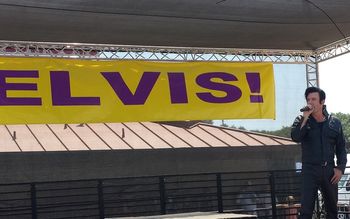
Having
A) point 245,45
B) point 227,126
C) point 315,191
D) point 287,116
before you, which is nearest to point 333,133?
point 315,191

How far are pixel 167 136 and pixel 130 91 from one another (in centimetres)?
338

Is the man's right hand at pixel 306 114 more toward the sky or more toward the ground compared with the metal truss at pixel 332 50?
more toward the ground

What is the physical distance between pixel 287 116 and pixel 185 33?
12.1 ft

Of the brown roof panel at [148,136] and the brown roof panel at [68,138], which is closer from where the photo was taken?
the brown roof panel at [68,138]

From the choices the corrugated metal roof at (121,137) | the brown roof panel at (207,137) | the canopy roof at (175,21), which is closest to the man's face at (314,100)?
the canopy roof at (175,21)

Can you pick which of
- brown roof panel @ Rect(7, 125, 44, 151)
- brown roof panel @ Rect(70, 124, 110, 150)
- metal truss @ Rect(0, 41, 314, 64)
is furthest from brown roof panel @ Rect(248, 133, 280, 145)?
brown roof panel @ Rect(7, 125, 44, 151)

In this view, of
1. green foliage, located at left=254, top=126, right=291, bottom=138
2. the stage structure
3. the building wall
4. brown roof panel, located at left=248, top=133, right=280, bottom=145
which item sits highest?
the stage structure

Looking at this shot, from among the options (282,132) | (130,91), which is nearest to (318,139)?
(130,91)

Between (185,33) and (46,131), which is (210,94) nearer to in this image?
(185,33)

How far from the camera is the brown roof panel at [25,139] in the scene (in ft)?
34.2

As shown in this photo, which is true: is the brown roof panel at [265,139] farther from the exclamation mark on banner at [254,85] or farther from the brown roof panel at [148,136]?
the exclamation mark on banner at [254,85]

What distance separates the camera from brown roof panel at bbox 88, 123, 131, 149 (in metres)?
11.0

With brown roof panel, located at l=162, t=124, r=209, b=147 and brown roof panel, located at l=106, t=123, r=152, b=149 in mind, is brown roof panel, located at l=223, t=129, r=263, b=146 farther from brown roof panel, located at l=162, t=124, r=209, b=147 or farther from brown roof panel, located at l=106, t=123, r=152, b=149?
brown roof panel, located at l=106, t=123, r=152, b=149

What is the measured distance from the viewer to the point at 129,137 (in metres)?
11.6
